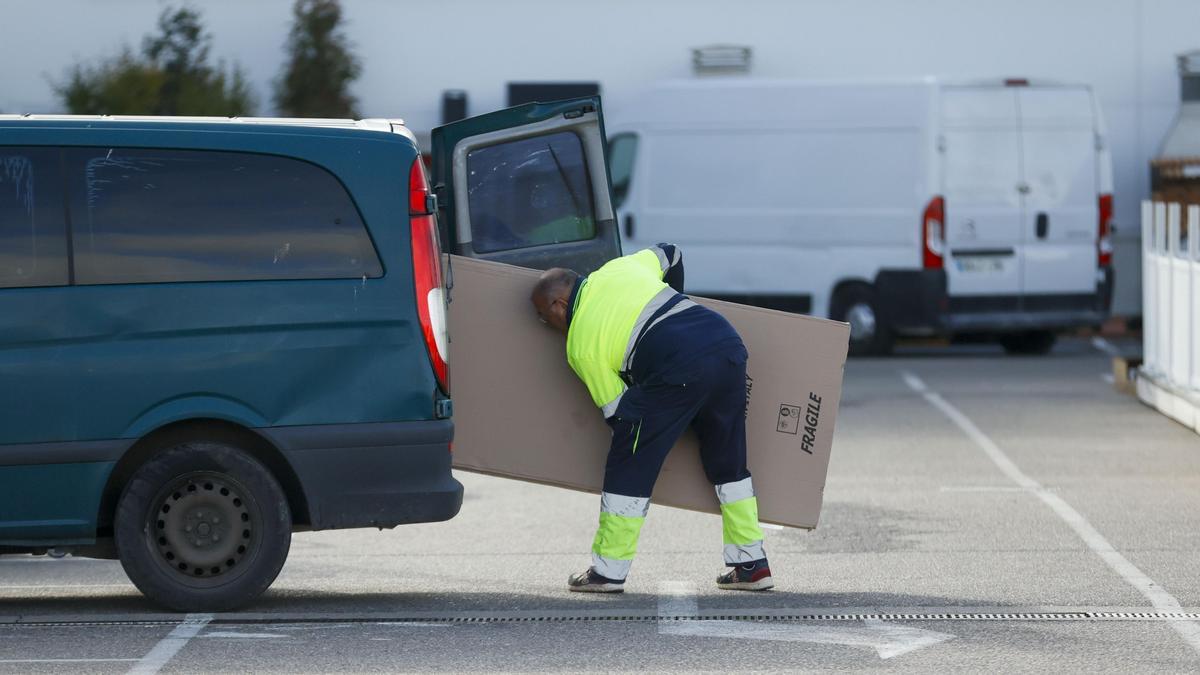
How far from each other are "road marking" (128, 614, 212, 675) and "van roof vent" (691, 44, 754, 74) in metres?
16.4

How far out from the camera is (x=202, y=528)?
7508 millimetres

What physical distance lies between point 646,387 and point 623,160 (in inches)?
479

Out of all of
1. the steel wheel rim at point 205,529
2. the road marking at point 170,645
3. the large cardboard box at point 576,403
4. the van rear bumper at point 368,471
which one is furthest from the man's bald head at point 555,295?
the road marking at point 170,645

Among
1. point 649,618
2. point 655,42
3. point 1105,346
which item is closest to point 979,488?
point 649,618

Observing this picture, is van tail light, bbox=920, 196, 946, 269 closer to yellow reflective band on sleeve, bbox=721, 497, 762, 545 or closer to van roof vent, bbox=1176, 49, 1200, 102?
van roof vent, bbox=1176, 49, 1200, 102

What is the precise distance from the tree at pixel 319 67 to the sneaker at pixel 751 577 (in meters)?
16.1

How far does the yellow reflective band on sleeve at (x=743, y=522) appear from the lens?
26.0 ft

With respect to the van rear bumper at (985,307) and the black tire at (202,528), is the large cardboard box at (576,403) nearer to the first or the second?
the black tire at (202,528)

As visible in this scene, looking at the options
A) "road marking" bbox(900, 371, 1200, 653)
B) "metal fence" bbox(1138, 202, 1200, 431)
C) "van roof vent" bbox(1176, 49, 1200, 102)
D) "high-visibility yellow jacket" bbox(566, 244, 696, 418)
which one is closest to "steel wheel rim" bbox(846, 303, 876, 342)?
"road marking" bbox(900, 371, 1200, 653)

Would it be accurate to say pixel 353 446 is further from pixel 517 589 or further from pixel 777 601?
pixel 777 601

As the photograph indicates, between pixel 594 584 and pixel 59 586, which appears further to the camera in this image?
pixel 59 586

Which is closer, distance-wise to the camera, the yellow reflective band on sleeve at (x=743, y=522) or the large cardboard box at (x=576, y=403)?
the yellow reflective band on sleeve at (x=743, y=522)

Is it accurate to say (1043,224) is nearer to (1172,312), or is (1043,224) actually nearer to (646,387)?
(1172,312)

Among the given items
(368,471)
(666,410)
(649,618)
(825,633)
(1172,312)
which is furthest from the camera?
(1172,312)
